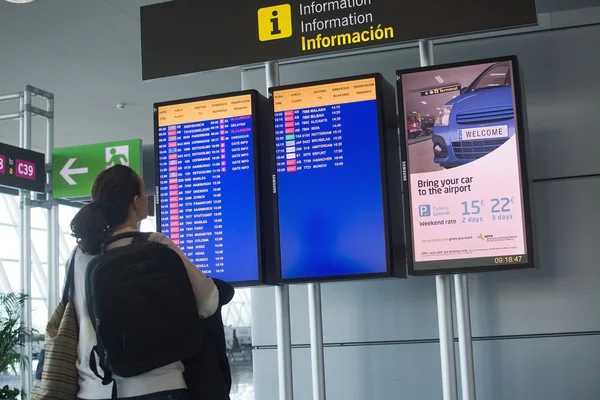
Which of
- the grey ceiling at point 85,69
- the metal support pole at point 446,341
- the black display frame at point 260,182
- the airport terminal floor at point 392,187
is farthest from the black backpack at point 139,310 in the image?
the grey ceiling at point 85,69

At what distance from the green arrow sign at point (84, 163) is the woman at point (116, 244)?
11.9 ft

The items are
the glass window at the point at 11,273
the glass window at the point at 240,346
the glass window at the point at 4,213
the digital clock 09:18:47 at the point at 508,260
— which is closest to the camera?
the digital clock 09:18:47 at the point at 508,260

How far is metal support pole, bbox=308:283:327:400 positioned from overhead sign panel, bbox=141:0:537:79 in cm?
118

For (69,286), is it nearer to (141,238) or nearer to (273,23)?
(141,238)

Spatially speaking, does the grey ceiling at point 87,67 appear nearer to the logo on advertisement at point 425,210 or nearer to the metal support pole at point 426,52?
the metal support pole at point 426,52

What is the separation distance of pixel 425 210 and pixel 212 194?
1.06m

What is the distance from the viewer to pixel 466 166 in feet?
11.3

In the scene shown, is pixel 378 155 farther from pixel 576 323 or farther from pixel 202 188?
pixel 576 323

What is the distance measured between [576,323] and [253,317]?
1.78 meters

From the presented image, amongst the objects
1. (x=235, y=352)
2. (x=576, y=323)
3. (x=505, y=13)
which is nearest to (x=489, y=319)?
(x=576, y=323)

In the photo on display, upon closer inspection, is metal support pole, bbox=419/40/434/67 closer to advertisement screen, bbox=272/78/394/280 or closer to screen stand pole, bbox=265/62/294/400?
advertisement screen, bbox=272/78/394/280

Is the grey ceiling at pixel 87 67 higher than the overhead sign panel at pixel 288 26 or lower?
Result: higher

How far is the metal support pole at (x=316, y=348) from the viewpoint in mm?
3691

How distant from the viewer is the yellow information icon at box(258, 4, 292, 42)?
3748 mm
